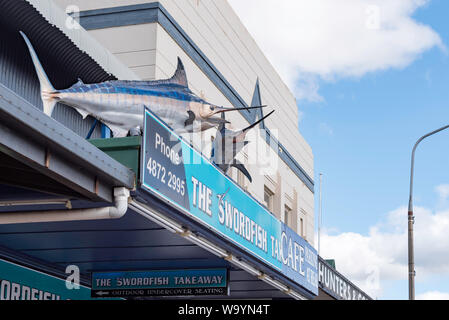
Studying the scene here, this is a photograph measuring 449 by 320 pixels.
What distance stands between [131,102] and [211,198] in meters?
2.44

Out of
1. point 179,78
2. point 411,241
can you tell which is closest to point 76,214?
point 179,78

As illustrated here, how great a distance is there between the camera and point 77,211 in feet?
37.4

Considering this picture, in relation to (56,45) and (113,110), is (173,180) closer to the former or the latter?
(113,110)

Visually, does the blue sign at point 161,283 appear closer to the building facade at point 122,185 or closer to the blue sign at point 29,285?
the building facade at point 122,185

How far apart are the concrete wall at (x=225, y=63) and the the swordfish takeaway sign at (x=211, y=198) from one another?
130 inches

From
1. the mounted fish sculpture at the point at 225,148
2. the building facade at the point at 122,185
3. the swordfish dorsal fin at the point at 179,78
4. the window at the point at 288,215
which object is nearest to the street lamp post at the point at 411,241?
the building facade at the point at 122,185

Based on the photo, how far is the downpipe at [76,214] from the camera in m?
11.2

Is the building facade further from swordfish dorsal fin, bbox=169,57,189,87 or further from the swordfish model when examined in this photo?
swordfish dorsal fin, bbox=169,57,189,87

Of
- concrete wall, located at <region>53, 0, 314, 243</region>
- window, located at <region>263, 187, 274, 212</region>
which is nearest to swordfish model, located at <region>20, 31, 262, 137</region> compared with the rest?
concrete wall, located at <region>53, 0, 314, 243</region>

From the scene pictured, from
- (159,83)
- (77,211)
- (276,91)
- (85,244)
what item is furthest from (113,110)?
(276,91)

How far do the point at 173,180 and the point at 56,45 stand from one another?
15.7ft

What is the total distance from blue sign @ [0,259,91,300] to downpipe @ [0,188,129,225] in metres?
2.65

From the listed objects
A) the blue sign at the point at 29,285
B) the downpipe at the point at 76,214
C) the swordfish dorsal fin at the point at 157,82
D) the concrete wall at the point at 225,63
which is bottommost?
the blue sign at the point at 29,285

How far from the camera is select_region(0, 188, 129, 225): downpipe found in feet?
36.6
